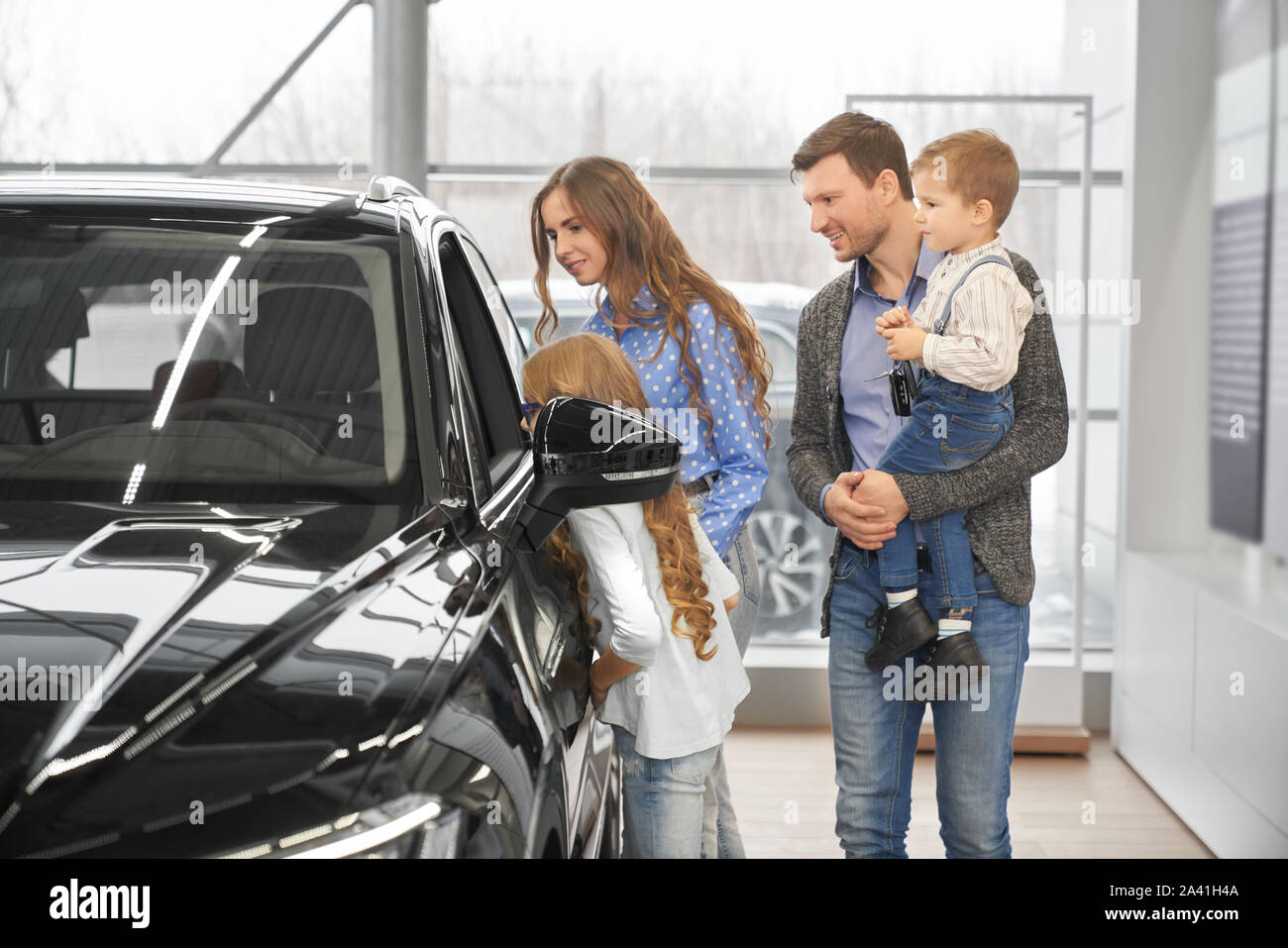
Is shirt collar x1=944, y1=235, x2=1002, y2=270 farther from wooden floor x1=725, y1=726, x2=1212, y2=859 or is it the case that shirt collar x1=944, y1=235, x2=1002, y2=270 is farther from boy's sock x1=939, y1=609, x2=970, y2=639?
wooden floor x1=725, y1=726, x2=1212, y2=859

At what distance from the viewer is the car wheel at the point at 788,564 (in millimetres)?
5070

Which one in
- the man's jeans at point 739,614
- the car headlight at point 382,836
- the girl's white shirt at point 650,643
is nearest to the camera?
the car headlight at point 382,836

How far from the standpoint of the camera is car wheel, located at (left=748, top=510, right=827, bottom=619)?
507 cm

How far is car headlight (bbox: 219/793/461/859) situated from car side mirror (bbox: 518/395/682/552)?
0.63 meters

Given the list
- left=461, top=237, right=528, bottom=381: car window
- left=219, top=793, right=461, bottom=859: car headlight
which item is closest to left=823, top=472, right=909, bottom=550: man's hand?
left=461, top=237, right=528, bottom=381: car window

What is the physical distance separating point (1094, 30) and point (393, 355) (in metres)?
4.18

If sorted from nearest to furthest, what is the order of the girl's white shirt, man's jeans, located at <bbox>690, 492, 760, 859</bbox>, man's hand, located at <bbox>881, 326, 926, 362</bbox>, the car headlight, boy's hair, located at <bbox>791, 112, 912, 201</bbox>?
the car headlight
the girl's white shirt
man's hand, located at <bbox>881, 326, 926, 362</bbox>
boy's hair, located at <bbox>791, 112, 912, 201</bbox>
man's jeans, located at <bbox>690, 492, 760, 859</bbox>

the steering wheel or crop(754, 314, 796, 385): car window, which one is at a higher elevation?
crop(754, 314, 796, 385): car window

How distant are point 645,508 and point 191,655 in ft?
3.27

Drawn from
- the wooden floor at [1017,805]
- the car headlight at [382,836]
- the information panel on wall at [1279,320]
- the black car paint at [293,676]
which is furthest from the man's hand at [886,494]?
the information panel on wall at [1279,320]

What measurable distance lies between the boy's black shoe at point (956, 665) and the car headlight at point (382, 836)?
4.30 ft

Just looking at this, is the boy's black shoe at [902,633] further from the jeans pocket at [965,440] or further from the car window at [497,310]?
the car window at [497,310]

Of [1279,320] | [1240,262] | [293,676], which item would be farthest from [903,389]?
[1240,262]
